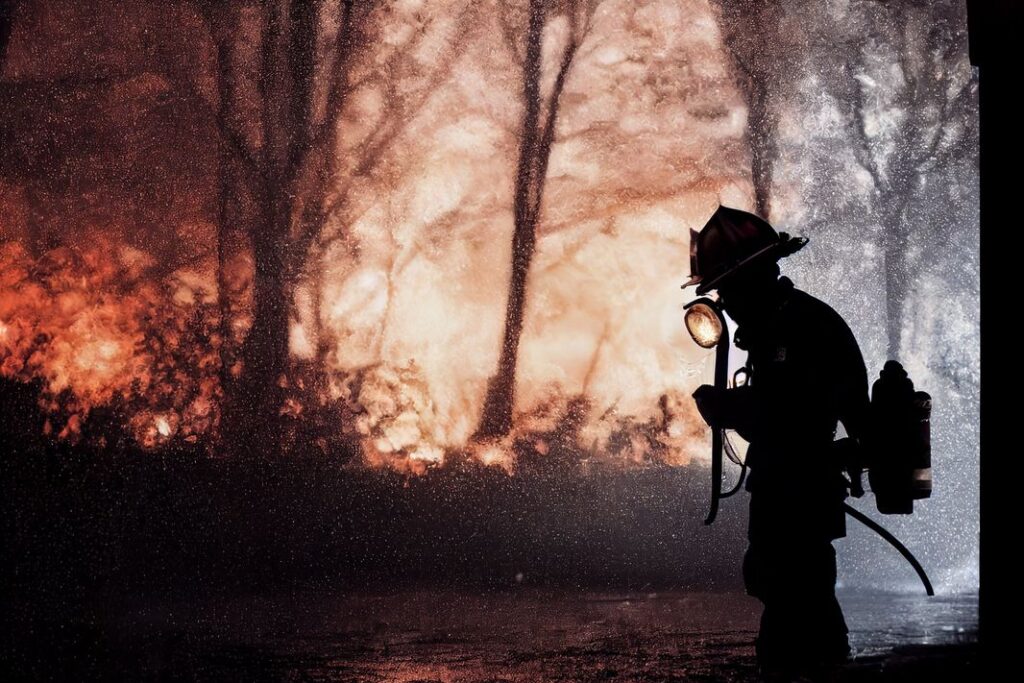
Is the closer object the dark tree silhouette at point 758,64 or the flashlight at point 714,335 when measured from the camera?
the flashlight at point 714,335

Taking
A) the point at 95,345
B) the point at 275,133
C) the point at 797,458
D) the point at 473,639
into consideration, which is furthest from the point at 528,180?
the point at 797,458

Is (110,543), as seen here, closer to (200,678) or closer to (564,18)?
(200,678)

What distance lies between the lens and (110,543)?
8.73m

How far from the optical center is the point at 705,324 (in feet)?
12.5

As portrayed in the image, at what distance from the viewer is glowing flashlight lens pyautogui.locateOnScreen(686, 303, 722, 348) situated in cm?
380

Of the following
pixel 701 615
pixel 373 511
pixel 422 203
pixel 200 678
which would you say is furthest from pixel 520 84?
pixel 200 678

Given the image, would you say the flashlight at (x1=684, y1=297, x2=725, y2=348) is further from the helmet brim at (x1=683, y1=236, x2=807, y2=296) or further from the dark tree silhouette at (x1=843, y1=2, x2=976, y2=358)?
the dark tree silhouette at (x1=843, y1=2, x2=976, y2=358)

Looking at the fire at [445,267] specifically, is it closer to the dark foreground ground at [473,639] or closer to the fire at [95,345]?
the fire at [95,345]

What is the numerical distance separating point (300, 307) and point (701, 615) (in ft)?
19.3

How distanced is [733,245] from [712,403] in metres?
0.59

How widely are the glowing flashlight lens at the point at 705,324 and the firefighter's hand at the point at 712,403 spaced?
180 millimetres

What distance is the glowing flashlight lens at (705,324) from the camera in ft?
12.5

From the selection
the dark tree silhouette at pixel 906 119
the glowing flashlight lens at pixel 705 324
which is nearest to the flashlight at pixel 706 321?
the glowing flashlight lens at pixel 705 324

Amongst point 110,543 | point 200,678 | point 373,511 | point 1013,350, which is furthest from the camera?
point 373,511
